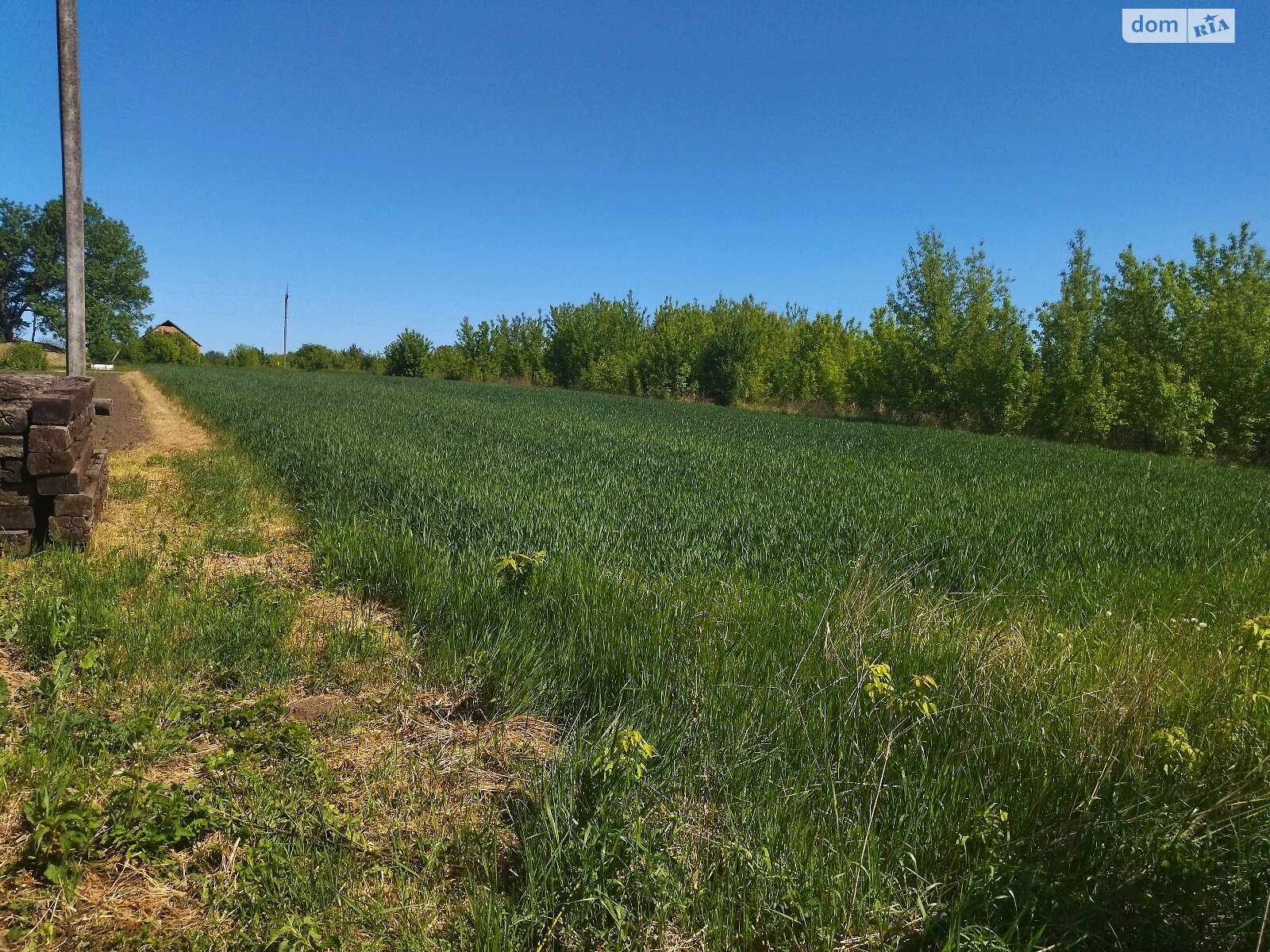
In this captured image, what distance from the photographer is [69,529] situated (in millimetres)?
5457

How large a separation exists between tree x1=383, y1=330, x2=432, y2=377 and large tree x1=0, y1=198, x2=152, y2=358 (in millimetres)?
24378

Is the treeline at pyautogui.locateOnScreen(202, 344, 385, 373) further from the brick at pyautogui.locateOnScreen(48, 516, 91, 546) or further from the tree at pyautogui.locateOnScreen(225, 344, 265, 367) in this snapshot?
the brick at pyautogui.locateOnScreen(48, 516, 91, 546)

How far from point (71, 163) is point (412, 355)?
204 feet

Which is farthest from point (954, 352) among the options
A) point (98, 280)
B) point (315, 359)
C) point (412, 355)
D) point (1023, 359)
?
point (98, 280)

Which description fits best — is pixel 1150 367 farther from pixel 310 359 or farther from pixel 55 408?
pixel 310 359

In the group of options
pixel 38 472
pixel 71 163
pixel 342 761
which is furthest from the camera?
pixel 71 163

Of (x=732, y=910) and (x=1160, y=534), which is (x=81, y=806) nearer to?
(x=732, y=910)

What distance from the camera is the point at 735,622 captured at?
165 inches

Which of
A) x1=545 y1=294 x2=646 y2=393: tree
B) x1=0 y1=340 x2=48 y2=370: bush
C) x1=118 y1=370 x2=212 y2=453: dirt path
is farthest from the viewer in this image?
x1=545 y1=294 x2=646 y2=393: tree

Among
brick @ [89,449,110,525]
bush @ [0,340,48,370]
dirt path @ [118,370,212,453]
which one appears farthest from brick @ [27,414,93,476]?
bush @ [0,340,48,370]

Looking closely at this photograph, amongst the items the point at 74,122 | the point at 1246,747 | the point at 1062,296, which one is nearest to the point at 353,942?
the point at 1246,747

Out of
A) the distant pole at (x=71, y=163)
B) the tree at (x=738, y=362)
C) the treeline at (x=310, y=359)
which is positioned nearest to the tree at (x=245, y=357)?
the treeline at (x=310, y=359)

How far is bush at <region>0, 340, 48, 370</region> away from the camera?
37.6 metres

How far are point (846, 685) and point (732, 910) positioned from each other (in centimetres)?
156
